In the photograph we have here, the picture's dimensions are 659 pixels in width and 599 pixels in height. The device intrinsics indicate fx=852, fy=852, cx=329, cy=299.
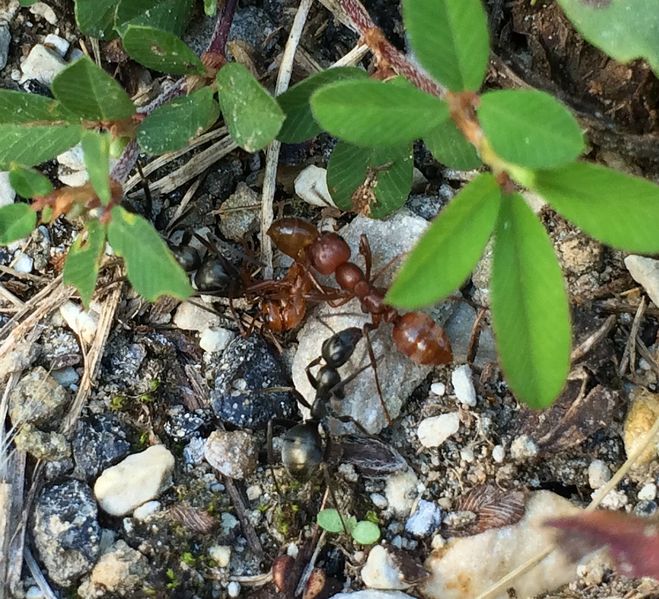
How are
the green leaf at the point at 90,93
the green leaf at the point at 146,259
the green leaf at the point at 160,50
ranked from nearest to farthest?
A: the green leaf at the point at 146,259 < the green leaf at the point at 90,93 < the green leaf at the point at 160,50

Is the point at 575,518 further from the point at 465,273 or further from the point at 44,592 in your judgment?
the point at 44,592

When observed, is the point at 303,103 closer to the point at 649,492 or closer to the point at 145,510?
the point at 145,510

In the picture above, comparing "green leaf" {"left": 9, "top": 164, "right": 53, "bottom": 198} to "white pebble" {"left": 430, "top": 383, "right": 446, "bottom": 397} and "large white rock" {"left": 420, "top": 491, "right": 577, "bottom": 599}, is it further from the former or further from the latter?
"large white rock" {"left": 420, "top": 491, "right": 577, "bottom": 599}

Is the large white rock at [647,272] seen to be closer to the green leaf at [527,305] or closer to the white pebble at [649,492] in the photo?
the white pebble at [649,492]

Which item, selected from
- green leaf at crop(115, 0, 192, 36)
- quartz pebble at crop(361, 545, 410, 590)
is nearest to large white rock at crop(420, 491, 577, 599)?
quartz pebble at crop(361, 545, 410, 590)

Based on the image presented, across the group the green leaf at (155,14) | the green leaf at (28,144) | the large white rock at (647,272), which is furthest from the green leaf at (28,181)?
the large white rock at (647,272)

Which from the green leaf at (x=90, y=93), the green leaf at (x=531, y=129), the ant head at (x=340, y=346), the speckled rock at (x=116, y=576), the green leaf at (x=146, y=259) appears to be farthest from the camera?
the ant head at (x=340, y=346)

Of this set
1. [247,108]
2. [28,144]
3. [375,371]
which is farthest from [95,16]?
[375,371]
